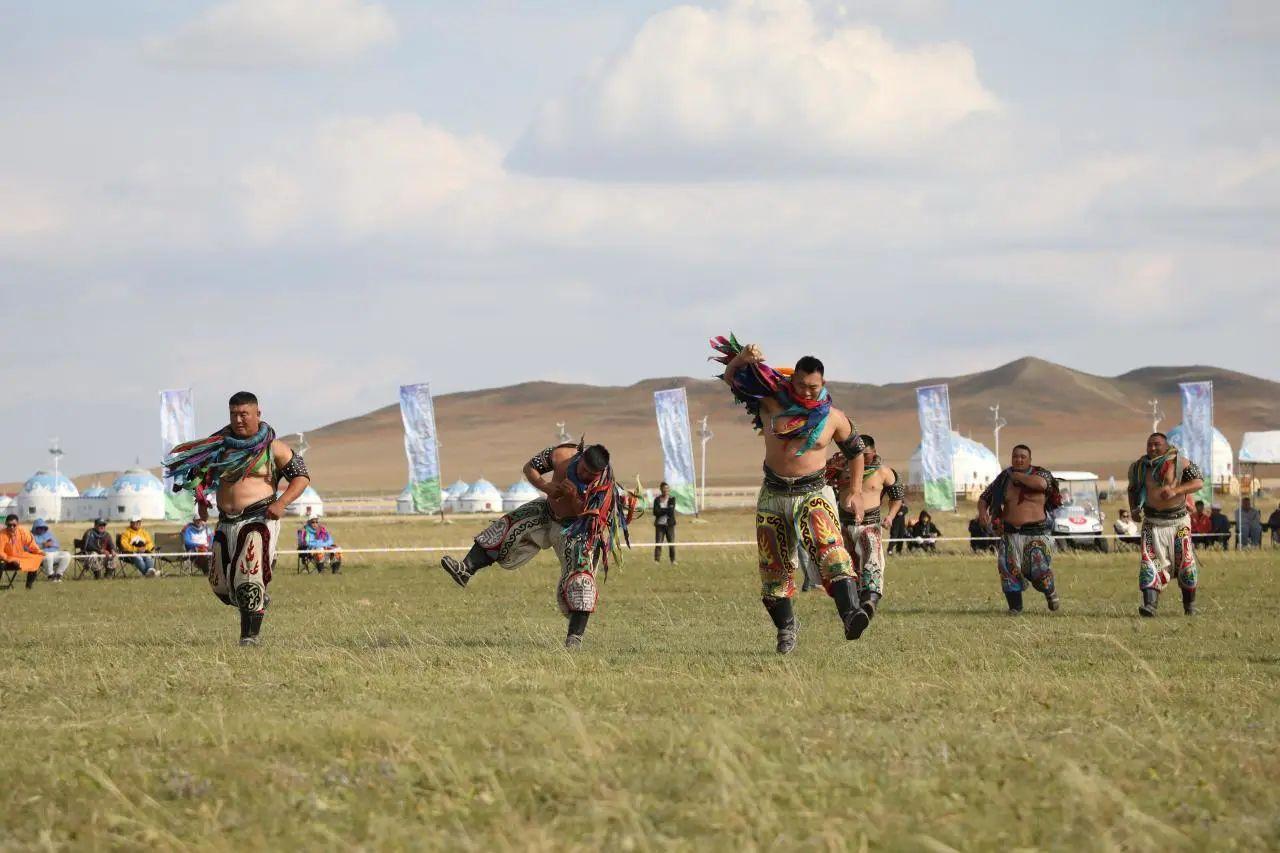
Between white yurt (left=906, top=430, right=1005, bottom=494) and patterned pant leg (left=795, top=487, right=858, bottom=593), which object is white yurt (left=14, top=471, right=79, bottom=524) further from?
patterned pant leg (left=795, top=487, right=858, bottom=593)

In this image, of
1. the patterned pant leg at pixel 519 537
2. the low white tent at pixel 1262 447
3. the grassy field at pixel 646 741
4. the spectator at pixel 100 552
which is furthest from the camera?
the low white tent at pixel 1262 447

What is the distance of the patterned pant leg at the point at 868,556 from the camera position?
1606 centimetres

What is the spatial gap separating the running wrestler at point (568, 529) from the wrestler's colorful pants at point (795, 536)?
4.72 feet

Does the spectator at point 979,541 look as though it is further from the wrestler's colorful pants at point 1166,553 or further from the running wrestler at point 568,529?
the running wrestler at point 568,529

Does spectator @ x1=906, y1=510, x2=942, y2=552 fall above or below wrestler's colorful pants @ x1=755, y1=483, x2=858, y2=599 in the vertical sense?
below

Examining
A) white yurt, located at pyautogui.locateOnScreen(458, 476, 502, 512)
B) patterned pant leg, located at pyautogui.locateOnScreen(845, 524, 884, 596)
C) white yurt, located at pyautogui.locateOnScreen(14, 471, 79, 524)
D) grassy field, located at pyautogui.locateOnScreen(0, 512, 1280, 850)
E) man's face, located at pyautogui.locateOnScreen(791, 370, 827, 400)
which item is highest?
white yurt, located at pyautogui.locateOnScreen(14, 471, 79, 524)

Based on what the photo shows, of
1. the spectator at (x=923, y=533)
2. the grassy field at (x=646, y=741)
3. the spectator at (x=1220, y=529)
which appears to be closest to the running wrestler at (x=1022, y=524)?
the grassy field at (x=646, y=741)

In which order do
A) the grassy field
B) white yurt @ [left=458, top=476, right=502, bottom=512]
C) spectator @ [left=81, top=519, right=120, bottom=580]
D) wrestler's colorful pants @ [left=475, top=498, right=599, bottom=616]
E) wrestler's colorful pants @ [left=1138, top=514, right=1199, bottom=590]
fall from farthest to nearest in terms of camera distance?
white yurt @ [left=458, top=476, right=502, bottom=512] → spectator @ [left=81, top=519, right=120, bottom=580] → wrestler's colorful pants @ [left=1138, top=514, right=1199, bottom=590] → wrestler's colorful pants @ [left=475, top=498, right=599, bottom=616] → the grassy field

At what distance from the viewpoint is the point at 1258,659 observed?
1173 cm

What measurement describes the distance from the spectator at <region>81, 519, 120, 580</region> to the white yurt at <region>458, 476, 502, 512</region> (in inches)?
3942

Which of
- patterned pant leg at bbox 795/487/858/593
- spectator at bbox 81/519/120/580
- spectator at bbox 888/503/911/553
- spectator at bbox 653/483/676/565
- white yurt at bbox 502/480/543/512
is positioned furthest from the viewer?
white yurt at bbox 502/480/543/512

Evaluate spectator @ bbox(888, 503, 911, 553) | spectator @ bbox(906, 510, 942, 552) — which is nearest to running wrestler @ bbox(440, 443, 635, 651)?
spectator @ bbox(888, 503, 911, 553)

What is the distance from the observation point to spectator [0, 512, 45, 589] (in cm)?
2845

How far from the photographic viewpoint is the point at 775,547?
11.9 m
